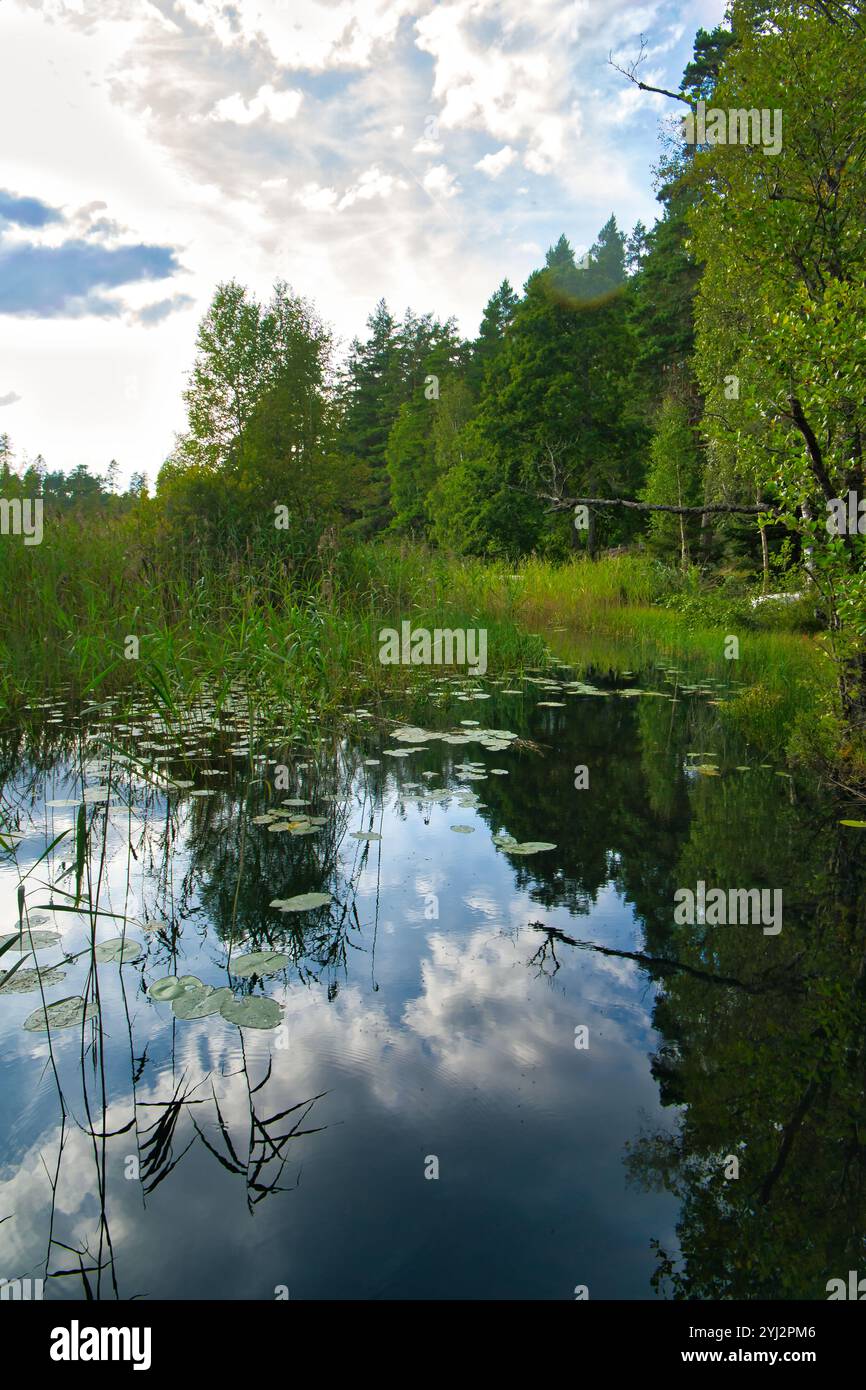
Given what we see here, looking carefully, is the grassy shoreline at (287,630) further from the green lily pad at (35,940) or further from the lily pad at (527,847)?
the lily pad at (527,847)

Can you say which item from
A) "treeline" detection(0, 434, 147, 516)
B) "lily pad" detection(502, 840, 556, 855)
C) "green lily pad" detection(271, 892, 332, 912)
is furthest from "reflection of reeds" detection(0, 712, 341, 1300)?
"treeline" detection(0, 434, 147, 516)

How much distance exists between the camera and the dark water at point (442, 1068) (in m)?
1.52

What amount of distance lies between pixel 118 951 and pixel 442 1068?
1.29 m

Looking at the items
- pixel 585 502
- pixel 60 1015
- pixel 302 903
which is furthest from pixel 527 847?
pixel 585 502

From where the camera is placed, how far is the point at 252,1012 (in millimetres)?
2236

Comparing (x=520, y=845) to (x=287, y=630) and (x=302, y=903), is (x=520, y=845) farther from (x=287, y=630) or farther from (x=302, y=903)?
(x=287, y=630)

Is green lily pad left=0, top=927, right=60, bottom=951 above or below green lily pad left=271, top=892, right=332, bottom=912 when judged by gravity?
below

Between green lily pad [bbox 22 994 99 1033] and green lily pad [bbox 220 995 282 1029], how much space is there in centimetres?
42

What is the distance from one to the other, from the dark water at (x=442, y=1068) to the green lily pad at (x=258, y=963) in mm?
43

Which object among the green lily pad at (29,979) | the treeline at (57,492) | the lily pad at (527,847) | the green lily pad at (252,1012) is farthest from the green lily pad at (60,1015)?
the treeline at (57,492)

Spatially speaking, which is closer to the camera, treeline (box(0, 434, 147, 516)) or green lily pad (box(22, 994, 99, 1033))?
green lily pad (box(22, 994, 99, 1033))

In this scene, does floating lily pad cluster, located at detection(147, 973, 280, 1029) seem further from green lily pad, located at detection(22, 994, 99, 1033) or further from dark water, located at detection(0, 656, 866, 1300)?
green lily pad, located at detection(22, 994, 99, 1033)

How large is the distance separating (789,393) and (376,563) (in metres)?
6.55

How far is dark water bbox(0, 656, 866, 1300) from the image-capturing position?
152 cm
